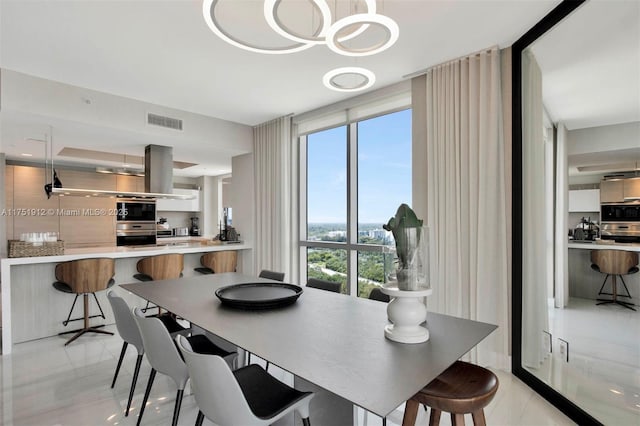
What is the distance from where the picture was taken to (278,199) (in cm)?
491

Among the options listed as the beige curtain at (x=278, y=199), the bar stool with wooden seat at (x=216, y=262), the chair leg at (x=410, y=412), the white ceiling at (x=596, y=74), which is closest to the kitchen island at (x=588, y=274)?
the white ceiling at (x=596, y=74)

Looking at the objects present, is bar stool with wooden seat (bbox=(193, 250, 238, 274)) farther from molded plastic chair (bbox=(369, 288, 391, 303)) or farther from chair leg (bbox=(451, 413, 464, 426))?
chair leg (bbox=(451, 413, 464, 426))

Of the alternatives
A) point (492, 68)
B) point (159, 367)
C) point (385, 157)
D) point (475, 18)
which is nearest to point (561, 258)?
point (492, 68)

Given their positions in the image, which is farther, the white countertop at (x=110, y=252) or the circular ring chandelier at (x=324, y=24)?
the white countertop at (x=110, y=252)

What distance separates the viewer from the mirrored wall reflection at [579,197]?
74.0 inches

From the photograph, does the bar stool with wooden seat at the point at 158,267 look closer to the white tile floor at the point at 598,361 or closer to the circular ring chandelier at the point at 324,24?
the circular ring chandelier at the point at 324,24

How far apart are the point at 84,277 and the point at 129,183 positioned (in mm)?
3803

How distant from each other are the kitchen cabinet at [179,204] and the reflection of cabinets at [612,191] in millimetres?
7020

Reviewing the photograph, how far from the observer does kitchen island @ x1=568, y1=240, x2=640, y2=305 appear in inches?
75.1

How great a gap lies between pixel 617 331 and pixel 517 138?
1.53 m

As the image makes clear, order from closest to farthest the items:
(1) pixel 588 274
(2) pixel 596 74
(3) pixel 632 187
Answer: (3) pixel 632 187 < (2) pixel 596 74 < (1) pixel 588 274

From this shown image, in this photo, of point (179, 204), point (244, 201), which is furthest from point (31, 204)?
point (244, 201)

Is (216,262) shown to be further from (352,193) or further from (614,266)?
(614,266)

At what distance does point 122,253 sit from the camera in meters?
4.02
